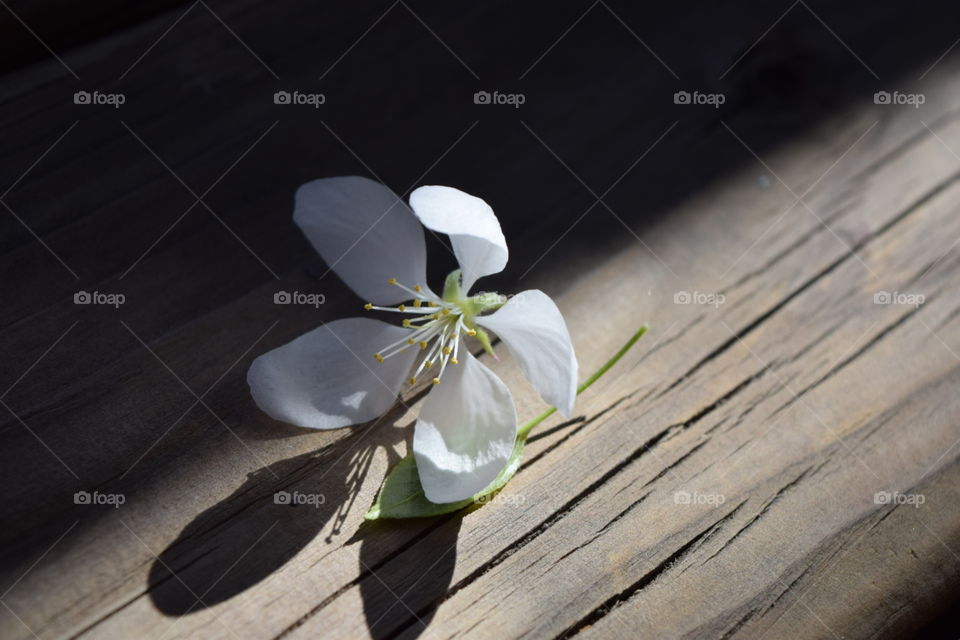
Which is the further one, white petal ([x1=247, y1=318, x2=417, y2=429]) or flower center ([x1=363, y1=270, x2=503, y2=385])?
flower center ([x1=363, y1=270, x2=503, y2=385])

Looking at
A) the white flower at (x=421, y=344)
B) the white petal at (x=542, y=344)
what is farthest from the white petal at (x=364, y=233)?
the white petal at (x=542, y=344)

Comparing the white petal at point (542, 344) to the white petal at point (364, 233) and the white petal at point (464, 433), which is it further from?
the white petal at point (364, 233)

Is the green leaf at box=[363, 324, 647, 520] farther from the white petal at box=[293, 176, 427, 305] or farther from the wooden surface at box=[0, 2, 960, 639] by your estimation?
the white petal at box=[293, 176, 427, 305]

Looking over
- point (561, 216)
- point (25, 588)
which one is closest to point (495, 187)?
point (561, 216)

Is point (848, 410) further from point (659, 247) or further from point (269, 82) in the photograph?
point (269, 82)

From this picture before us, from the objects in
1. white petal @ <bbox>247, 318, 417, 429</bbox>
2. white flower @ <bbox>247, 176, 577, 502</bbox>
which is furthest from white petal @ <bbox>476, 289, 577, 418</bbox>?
white petal @ <bbox>247, 318, 417, 429</bbox>

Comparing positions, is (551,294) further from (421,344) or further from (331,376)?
(331,376)

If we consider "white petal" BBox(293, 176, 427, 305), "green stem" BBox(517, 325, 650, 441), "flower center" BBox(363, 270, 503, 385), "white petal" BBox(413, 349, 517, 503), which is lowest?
"green stem" BBox(517, 325, 650, 441)
